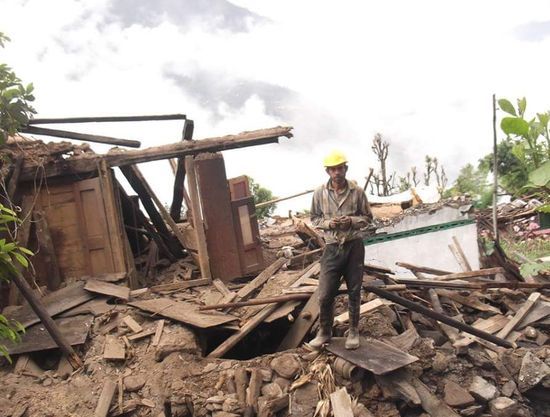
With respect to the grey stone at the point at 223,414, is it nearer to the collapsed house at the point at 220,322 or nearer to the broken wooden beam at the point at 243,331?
the collapsed house at the point at 220,322

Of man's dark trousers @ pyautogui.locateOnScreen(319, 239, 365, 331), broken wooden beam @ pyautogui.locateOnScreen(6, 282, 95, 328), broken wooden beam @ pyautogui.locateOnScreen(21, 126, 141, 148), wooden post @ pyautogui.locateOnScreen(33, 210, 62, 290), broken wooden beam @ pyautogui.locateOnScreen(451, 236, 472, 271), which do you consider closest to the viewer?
man's dark trousers @ pyautogui.locateOnScreen(319, 239, 365, 331)

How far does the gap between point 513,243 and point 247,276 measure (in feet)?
42.7

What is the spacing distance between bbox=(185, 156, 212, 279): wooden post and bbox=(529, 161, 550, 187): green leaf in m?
5.75

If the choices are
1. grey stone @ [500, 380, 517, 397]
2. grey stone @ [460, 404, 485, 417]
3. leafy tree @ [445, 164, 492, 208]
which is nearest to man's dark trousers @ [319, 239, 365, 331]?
grey stone @ [460, 404, 485, 417]

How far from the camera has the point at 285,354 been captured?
5633 millimetres

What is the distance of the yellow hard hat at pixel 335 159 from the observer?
5.04m

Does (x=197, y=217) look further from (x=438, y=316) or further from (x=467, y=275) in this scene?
(x=467, y=275)

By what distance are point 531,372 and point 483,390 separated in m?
0.68

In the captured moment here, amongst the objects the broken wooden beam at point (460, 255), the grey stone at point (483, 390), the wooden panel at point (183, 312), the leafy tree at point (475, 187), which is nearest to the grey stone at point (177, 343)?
the wooden panel at point (183, 312)

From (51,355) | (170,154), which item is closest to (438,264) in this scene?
(170,154)

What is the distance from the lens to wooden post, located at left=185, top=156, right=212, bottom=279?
8.23m

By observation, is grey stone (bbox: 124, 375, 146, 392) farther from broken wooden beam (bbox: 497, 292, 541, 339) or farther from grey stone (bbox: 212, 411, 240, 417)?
broken wooden beam (bbox: 497, 292, 541, 339)

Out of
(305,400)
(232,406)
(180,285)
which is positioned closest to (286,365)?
(305,400)

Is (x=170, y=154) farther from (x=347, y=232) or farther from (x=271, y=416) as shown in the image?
(x=271, y=416)
